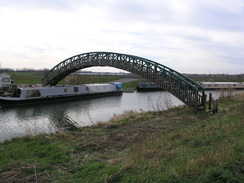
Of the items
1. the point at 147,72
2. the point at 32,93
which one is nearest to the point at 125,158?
the point at 147,72

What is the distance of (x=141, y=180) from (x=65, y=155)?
452cm

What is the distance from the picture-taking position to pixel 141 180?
4.59 m

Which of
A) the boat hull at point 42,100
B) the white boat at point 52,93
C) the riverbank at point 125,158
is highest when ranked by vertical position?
the white boat at point 52,93

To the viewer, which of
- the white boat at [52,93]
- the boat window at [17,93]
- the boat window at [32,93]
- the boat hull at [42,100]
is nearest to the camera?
the boat hull at [42,100]

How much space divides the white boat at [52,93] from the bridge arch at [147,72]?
424 centimetres

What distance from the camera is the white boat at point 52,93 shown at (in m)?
27.5

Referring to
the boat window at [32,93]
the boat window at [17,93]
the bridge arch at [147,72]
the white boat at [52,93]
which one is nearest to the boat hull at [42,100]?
the white boat at [52,93]

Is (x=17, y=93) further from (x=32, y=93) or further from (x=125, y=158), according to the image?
(x=125, y=158)

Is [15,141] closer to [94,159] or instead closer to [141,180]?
[94,159]

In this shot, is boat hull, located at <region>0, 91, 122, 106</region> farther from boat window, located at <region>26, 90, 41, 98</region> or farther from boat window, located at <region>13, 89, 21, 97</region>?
boat window, located at <region>13, 89, 21, 97</region>

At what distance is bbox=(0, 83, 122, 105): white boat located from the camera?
2745 centimetres

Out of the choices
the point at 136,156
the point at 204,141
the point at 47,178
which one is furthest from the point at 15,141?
the point at 204,141

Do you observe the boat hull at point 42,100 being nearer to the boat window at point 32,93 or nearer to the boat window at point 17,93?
the boat window at point 32,93

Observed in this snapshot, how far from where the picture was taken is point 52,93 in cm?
3134
